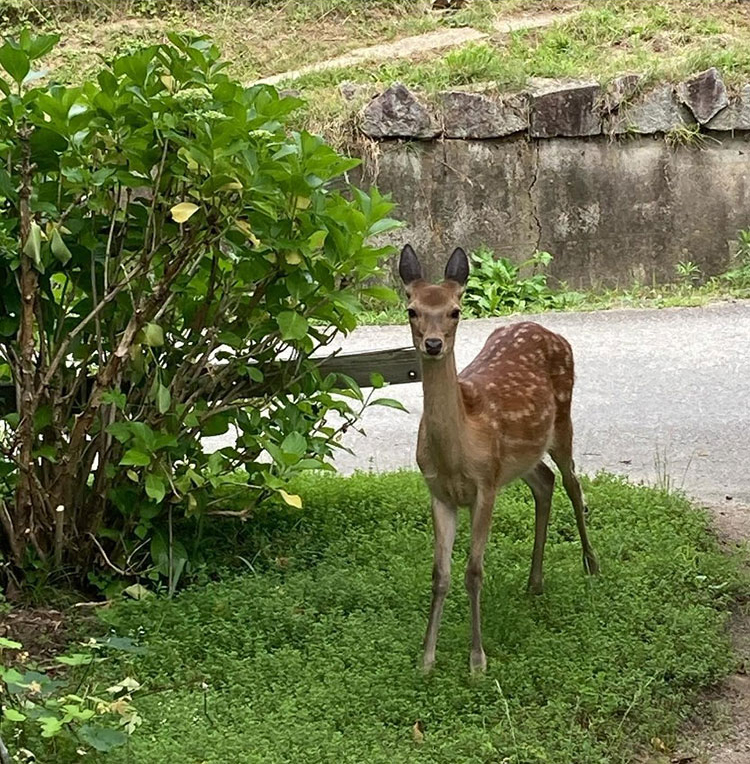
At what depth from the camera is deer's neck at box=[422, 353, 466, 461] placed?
455cm

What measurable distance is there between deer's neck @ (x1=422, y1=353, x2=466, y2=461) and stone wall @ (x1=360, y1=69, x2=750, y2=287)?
6.89 meters

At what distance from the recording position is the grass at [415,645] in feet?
13.4

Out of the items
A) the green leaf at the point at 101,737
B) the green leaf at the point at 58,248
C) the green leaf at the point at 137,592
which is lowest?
the green leaf at the point at 137,592

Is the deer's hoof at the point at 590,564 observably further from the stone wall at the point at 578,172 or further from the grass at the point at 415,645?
the stone wall at the point at 578,172

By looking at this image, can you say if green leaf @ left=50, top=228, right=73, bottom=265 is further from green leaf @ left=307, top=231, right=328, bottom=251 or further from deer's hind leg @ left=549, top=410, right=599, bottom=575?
deer's hind leg @ left=549, top=410, right=599, bottom=575

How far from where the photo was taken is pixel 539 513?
5.50 meters

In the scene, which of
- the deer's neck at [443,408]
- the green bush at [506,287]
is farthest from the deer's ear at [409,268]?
the green bush at [506,287]

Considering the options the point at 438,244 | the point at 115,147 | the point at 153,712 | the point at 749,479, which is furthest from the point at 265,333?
the point at 438,244

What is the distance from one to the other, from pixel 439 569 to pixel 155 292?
4.85 ft

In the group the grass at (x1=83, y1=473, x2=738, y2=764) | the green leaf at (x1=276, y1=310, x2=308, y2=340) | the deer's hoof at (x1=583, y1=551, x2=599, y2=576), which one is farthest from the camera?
the deer's hoof at (x1=583, y1=551, x2=599, y2=576)

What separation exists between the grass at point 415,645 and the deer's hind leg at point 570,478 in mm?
70

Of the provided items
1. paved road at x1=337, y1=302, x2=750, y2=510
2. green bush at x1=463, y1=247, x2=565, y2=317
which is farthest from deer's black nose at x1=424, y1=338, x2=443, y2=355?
green bush at x1=463, y1=247, x2=565, y2=317

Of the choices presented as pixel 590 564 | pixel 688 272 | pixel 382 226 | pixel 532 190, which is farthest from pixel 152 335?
pixel 688 272

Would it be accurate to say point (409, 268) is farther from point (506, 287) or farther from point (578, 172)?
point (578, 172)
